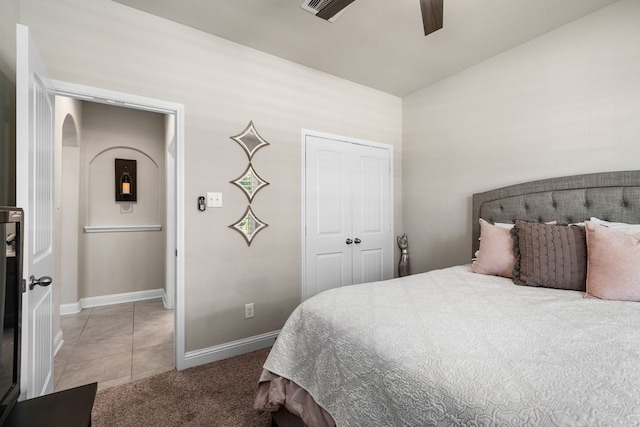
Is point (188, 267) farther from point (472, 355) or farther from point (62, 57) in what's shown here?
point (472, 355)

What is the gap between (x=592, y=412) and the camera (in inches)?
25.2

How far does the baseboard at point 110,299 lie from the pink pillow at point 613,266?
4520mm

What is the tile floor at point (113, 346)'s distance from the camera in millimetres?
2201

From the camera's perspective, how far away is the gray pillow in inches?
66.6

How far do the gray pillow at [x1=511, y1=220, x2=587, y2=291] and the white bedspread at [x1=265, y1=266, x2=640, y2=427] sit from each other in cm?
12

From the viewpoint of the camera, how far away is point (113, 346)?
2.67 metres

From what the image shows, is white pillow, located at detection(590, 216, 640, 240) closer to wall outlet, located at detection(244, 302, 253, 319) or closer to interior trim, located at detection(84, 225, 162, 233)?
wall outlet, located at detection(244, 302, 253, 319)

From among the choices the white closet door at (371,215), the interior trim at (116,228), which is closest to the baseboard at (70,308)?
the interior trim at (116,228)

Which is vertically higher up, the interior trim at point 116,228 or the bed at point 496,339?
the interior trim at point 116,228

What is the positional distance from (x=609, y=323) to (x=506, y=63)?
91.1 inches

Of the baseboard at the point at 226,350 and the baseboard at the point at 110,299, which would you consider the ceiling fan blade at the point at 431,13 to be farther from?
the baseboard at the point at 110,299

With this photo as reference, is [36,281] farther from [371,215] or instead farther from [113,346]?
[371,215]

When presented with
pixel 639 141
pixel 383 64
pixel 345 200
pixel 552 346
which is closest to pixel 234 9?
pixel 383 64

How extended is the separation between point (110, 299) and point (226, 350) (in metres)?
2.52
